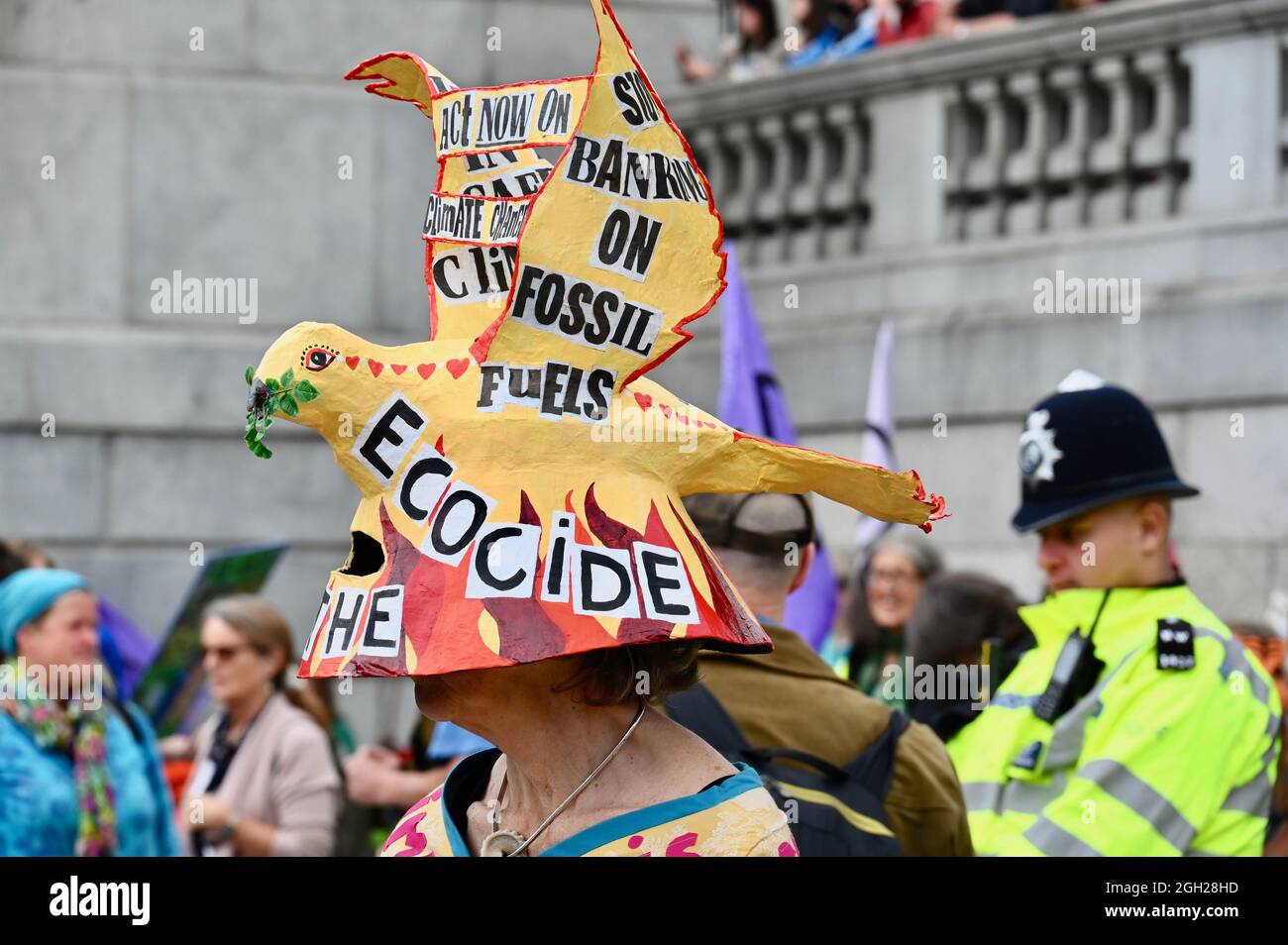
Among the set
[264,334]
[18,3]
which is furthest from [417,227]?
[18,3]

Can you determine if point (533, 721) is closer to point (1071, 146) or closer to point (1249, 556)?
point (1249, 556)

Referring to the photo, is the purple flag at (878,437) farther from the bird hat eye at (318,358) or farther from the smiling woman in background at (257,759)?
the bird hat eye at (318,358)

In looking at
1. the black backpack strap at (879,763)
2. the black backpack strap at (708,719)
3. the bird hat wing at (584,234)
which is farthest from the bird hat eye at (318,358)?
the black backpack strap at (879,763)

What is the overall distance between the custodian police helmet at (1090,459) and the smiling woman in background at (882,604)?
7.86ft

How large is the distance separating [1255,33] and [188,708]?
18.8 feet

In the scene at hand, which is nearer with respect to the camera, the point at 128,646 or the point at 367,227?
the point at 128,646

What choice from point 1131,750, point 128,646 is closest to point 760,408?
point 1131,750

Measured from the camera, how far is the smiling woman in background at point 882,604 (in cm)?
721

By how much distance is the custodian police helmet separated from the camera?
15.2ft

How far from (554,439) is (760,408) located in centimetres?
445

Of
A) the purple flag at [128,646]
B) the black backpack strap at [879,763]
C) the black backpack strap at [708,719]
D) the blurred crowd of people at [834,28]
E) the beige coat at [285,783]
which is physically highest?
the blurred crowd of people at [834,28]

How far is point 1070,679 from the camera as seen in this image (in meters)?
4.45

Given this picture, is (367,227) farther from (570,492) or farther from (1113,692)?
(570,492)

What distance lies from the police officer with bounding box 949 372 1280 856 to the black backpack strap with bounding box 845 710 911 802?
0.44m
